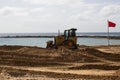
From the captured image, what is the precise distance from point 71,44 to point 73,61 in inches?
281

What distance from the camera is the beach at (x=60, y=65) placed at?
18.7 metres

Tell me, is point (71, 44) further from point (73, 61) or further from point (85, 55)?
point (73, 61)

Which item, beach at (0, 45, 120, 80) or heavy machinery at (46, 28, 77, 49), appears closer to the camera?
beach at (0, 45, 120, 80)

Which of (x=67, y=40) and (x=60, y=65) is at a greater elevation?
(x=67, y=40)

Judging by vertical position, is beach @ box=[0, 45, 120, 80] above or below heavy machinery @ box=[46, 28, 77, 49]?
below

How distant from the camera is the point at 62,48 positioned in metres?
33.2

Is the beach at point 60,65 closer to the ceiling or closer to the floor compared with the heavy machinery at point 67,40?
closer to the floor

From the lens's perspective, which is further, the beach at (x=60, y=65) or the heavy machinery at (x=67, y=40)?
the heavy machinery at (x=67, y=40)

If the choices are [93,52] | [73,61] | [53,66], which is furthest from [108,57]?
[53,66]

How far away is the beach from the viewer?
61.5 ft

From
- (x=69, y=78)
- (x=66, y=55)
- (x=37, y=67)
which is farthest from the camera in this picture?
(x=66, y=55)

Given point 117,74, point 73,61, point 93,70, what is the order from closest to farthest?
point 117,74
point 93,70
point 73,61

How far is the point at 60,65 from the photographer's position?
82.9ft

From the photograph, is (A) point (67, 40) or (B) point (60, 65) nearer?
(B) point (60, 65)
